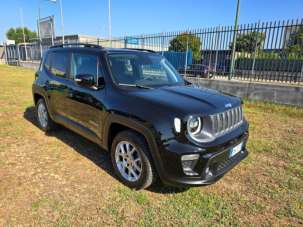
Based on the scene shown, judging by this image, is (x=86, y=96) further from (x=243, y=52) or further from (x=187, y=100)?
(x=243, y=52)

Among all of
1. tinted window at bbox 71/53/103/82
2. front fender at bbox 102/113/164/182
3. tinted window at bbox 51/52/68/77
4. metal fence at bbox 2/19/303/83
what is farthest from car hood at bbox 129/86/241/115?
metal fence at bbox 2/19/303/83

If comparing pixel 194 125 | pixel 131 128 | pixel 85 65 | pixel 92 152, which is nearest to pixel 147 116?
A: pixel 131 128

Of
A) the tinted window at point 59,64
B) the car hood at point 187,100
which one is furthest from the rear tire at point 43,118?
the car hood at point 187,100

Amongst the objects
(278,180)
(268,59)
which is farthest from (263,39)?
(278,180)

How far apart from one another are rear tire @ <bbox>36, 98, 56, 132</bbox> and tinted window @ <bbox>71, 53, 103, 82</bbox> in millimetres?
1513

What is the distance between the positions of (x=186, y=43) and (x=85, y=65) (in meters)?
8.18

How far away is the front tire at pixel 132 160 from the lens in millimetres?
2862

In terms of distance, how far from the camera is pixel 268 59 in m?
8.52

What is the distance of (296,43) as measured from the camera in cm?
803

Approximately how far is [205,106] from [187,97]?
12.7 inches

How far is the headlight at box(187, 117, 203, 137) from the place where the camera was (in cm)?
254

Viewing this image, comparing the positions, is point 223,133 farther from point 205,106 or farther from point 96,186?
point 96,186

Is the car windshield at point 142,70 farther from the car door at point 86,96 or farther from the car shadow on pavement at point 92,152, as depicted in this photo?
the car shadow on pavement at point 92,152

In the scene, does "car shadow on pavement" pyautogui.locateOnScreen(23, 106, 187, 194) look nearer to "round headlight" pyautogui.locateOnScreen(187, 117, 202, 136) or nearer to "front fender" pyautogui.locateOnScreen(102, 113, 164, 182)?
"front fender" pyautogui.locateOnScreen(102, 113, 164, 182)
